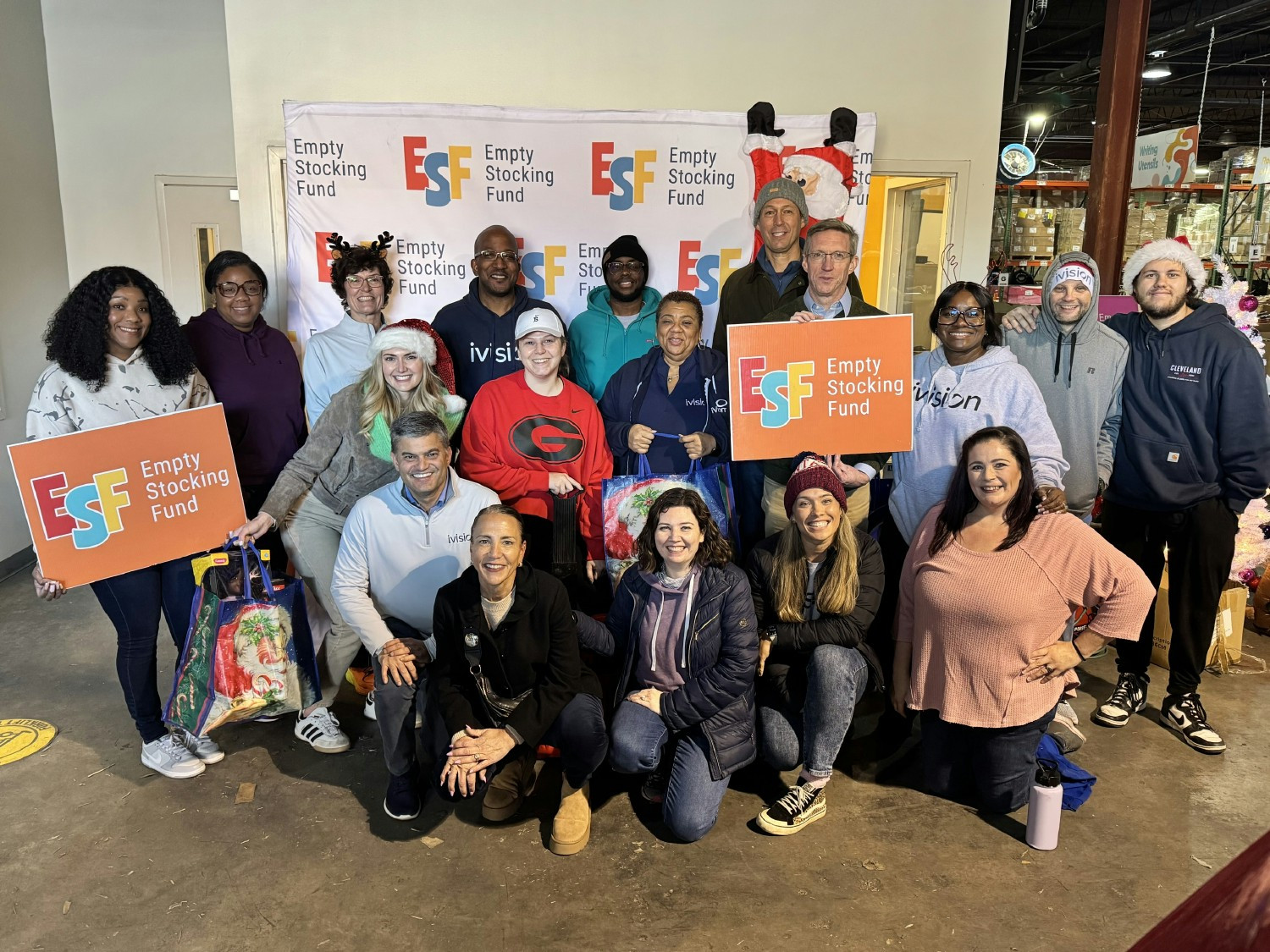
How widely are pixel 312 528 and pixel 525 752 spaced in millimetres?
1310

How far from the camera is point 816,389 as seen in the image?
3445 mm

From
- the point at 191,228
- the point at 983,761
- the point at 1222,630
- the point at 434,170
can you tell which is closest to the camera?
the point at 983,761

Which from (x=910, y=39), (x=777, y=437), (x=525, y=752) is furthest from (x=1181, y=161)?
(x=525, y=752)

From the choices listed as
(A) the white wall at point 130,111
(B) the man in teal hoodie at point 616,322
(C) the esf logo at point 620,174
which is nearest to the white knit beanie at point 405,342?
(B) the man in teal hoodie at point 616,322

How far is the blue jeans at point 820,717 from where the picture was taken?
2973mm

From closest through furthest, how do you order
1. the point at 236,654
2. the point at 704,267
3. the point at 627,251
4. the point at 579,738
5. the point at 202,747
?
1. the point at 579,738
2. the point at 236,654
3. the point at 202,747
4. the point at 627,251
5. the point at 704,267

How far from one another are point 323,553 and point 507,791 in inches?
49.7

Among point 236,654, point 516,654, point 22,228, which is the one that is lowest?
point 236,654

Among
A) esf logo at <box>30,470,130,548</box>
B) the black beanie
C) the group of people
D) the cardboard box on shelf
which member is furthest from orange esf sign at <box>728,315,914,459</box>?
esf logo at <box>30,470,130,548</box>

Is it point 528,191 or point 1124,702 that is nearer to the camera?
point 1124,702

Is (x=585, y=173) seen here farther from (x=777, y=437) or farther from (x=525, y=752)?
(x=525, y=752)

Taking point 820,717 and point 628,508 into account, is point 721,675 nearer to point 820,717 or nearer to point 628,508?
point 820,717

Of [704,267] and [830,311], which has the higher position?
[704,267]

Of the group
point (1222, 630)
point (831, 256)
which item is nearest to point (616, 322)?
point (831, 256)
